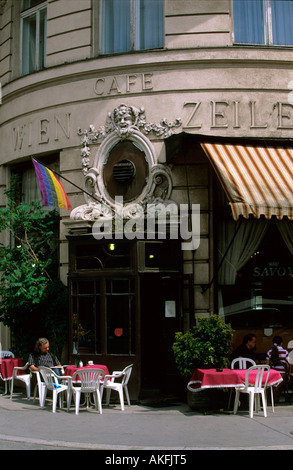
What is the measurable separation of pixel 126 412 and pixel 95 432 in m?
2.34

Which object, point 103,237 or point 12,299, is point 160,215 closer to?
point 103,237

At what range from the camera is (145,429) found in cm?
1086

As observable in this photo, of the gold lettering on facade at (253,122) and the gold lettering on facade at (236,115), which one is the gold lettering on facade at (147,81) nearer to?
the gold lettering on facade at (236,115)

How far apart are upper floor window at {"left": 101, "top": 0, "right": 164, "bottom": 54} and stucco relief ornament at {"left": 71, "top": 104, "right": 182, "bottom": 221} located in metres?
1.64

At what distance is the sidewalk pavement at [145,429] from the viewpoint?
957 centimetres

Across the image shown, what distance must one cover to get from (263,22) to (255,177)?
4.32 meters

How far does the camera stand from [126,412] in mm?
12859

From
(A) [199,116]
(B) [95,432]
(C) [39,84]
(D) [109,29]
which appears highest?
(D) [109,29]

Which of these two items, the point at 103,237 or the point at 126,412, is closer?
the point at 126,412

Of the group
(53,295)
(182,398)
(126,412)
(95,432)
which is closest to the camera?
(95,432)

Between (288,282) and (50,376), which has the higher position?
(288,282)

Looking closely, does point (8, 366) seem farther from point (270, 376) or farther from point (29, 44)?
point (29, 44)

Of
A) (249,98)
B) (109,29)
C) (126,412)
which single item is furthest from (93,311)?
(109,29)

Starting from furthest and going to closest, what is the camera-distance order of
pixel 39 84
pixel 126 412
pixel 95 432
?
pixel 39 84 < pixel 126 412 < pixel 95 432
